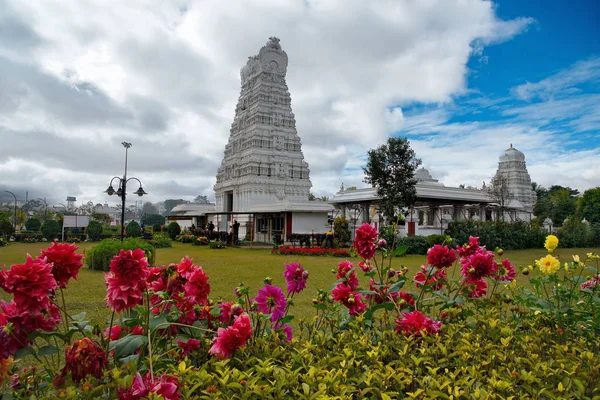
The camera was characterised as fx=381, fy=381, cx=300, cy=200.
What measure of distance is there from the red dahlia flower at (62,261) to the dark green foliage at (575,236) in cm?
2557

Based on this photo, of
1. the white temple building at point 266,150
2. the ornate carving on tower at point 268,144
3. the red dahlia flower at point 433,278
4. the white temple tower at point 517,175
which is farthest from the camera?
the white temple tower at point 517,175

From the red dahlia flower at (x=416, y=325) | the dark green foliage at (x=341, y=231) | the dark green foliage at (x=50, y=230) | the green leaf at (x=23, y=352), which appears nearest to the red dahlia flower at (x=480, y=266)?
the red dahlia flower at (x=416, y=325)

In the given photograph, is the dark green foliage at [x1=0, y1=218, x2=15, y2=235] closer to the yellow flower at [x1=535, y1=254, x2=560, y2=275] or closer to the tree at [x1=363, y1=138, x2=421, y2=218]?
the tree at [x1=363, y1=138, x2=421, y2=218]

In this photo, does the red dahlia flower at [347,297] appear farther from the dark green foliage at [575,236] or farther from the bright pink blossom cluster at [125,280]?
the dark green foliage at [575,236]

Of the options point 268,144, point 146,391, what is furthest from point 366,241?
point 268,144

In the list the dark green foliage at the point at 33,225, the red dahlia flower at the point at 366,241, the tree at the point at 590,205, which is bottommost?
the red dahlia flower at the point at 366,241

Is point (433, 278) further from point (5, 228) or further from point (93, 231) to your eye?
point (5, 228)

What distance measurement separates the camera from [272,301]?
2.18 meters

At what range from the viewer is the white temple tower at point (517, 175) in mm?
46906

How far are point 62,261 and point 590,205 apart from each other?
184 ft

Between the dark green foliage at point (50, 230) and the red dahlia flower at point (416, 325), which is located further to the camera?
the dark green foliage at point (50, 230)

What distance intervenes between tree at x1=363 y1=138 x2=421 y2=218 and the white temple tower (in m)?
34.2

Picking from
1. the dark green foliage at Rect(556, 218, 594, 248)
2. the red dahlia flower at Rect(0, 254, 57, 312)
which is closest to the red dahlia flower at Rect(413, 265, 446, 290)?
the red dahlia flower at Rect(0, 254, 57, 312)

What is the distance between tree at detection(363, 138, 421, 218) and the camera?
61.9 feet
